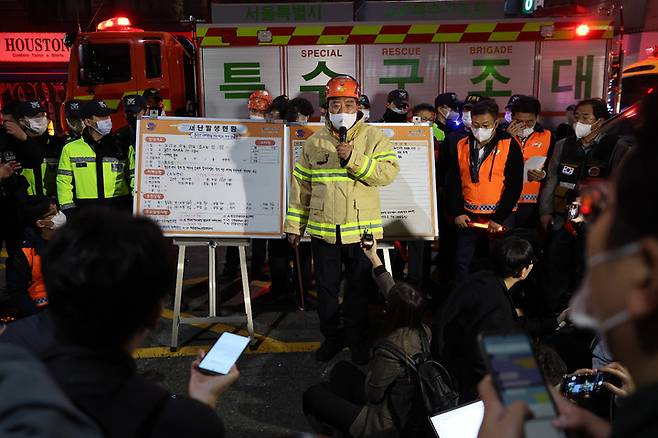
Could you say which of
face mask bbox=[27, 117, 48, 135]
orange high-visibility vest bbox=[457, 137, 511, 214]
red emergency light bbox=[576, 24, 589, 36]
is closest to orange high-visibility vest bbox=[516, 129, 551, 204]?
orange high-visibility vest bbox=[457, 137, 511, 214]

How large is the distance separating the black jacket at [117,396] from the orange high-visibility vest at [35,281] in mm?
3579

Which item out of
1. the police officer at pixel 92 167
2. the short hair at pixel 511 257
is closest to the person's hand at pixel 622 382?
the short hair at pixel 511 257

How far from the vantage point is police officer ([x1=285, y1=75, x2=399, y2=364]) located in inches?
183

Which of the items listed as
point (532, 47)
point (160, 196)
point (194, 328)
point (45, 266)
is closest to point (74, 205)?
point (160, 196)

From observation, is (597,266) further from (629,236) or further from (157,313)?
(157,313)

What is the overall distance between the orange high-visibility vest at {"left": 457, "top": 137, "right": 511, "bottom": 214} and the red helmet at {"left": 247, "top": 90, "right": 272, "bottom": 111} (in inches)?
138

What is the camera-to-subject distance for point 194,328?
5.57 meters

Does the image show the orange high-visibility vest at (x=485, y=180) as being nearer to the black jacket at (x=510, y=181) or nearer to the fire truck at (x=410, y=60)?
the black jacket at (x=510, y=181)

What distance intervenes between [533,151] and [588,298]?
5.26m

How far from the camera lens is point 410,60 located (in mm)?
9438

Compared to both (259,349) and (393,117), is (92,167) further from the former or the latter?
(393,117)

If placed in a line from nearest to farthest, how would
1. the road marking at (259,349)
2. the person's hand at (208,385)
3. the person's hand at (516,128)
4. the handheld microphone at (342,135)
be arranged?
the person's hand at (208,385), the handheld microphone at (342,135), the road marking at (259,349), the person's hand at (516,128)

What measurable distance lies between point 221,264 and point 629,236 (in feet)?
22.9

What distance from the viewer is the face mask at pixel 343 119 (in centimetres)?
464
